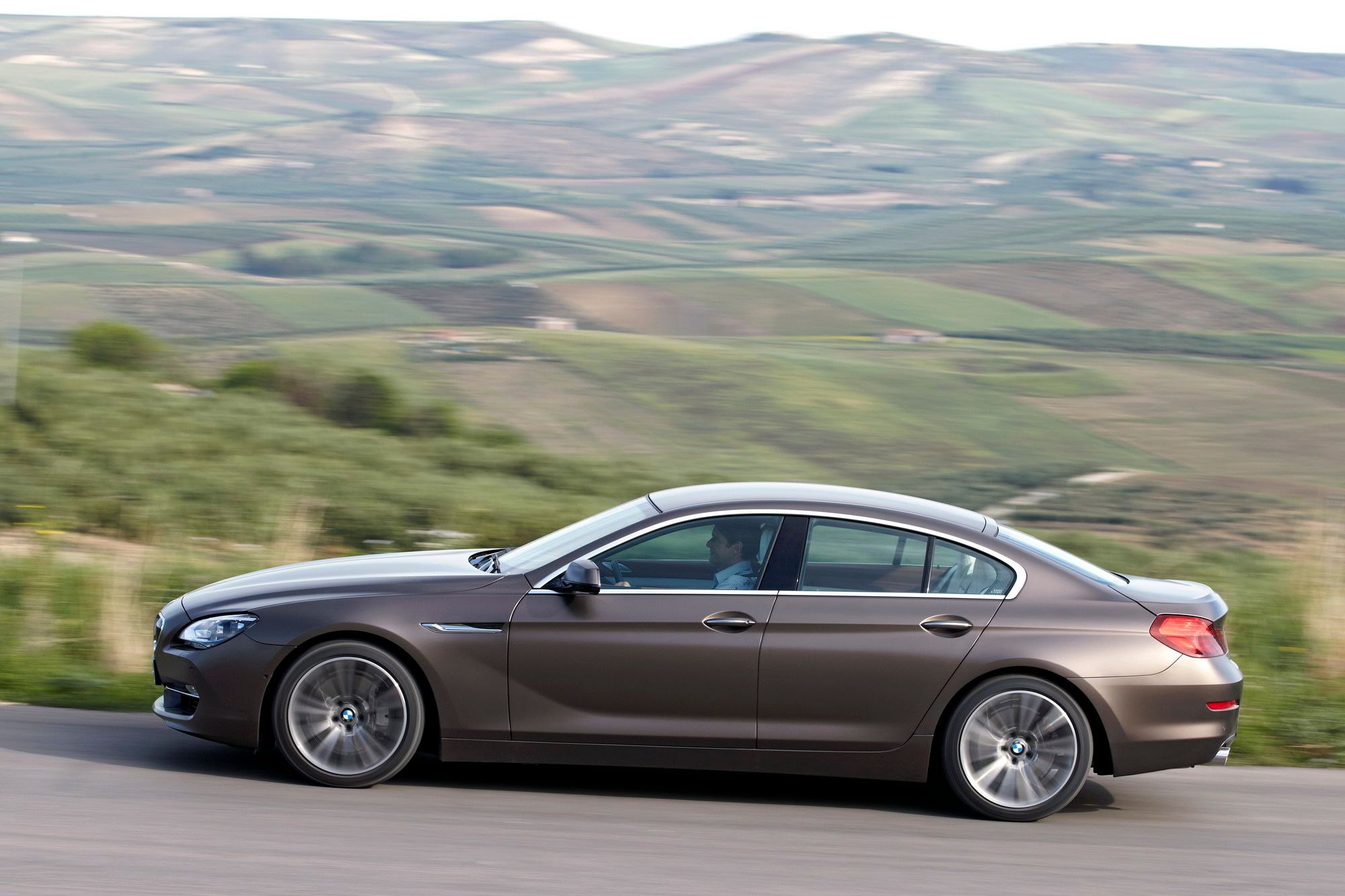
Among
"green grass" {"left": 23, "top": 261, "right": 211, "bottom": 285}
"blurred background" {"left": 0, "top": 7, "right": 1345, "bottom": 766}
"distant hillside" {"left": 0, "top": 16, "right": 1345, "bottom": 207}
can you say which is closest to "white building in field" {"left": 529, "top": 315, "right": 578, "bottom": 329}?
"blurred background" {"left": 0, "top": 7, "right": 1345, "bottom": 766}

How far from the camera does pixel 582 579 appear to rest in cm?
563

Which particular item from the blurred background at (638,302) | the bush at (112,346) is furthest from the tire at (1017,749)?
the bush at (112,346)

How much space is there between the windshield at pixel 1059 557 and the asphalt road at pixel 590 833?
988mm

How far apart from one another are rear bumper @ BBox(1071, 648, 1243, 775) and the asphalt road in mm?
322

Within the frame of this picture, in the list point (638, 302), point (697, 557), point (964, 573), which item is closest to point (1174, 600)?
point (964, 573)

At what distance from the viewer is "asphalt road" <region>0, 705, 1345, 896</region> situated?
16.0 ft

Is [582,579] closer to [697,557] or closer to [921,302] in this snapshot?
[697,557]

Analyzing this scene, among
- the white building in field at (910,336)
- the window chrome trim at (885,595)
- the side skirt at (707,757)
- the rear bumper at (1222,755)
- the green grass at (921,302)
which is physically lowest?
the side skirt at (707,757)

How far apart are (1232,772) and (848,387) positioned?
90.7 feet

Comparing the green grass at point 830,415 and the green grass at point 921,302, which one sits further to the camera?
the green grass at point 921,302

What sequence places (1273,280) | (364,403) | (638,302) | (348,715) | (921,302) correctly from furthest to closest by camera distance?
(1273,280) → (921,302) → (638,302) → (364,403) → (348,715)

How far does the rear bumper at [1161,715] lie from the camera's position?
18.9ft

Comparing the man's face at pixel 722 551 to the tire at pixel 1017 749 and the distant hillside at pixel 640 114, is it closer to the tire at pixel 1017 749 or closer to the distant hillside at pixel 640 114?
the tire at pixel 1017 749

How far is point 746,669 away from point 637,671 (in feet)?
1.41
